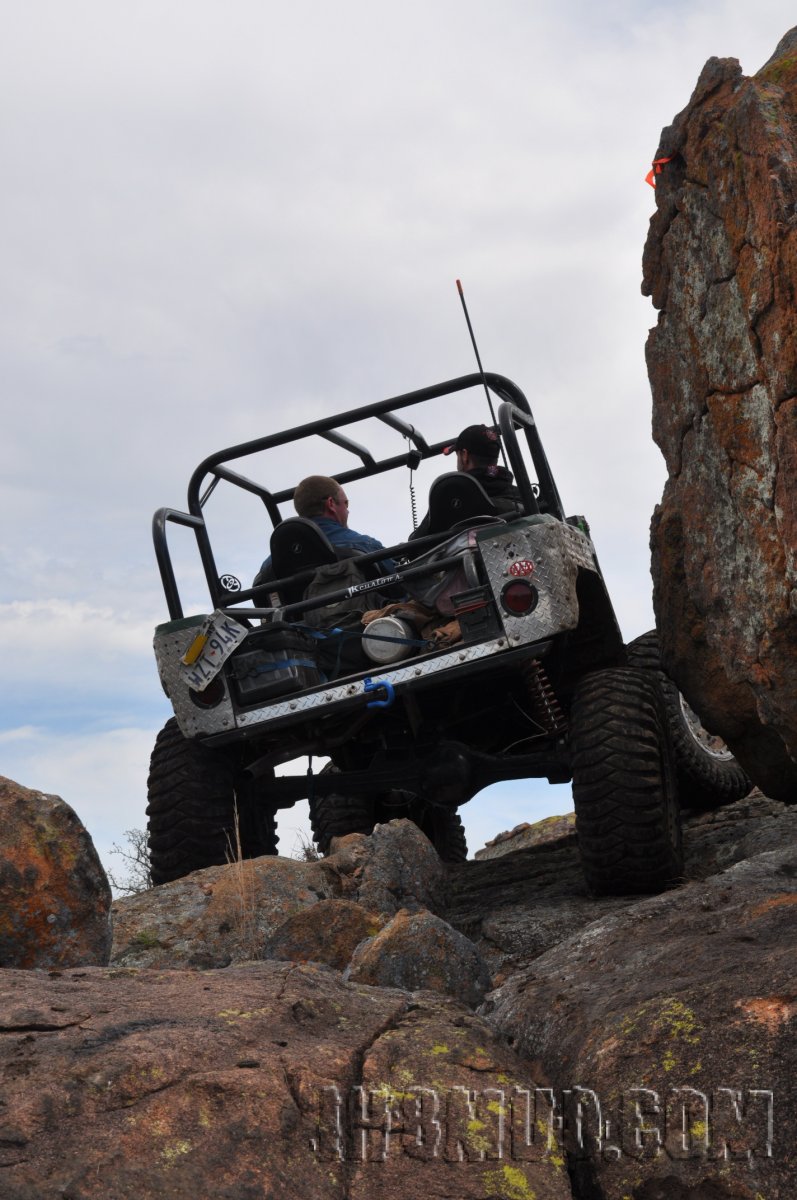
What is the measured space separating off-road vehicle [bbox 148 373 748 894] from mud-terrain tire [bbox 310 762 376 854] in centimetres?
109

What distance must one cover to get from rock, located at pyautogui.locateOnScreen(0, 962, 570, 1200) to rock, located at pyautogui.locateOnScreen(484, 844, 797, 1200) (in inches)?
5.4

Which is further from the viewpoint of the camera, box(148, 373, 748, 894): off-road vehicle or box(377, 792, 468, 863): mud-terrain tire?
box(377, 792, 468, 863): mud-terrain tire

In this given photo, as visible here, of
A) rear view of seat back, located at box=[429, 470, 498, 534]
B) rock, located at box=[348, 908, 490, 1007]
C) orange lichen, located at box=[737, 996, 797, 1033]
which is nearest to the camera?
orange lichen, located at box=[737, 996, 797, 1033]

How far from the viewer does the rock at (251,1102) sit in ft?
8.16

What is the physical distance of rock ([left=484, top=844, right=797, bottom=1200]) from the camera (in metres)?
2.69

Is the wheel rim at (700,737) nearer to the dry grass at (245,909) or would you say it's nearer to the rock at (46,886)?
the dry grass at (245,909)

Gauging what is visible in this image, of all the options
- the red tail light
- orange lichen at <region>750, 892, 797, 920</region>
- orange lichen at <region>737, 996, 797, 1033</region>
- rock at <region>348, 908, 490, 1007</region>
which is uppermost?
the red tail light

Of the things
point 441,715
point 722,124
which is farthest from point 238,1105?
point 441,715

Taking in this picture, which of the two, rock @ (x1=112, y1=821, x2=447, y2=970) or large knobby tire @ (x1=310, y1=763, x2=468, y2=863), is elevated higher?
large knobby tire @ (x1=310, y1=763, x2=468, y2=863)

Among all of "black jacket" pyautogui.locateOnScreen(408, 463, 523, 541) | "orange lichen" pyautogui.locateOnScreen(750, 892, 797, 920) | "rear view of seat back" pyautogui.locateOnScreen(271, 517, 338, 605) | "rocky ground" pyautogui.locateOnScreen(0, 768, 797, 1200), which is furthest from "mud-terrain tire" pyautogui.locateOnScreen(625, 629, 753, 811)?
"rocky ground" pyautogui.locateOnScreen(0, 768, 797, 1200)

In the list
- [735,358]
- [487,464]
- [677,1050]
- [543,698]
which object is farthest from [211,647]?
[677,1050]

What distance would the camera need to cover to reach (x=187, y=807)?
259 inches

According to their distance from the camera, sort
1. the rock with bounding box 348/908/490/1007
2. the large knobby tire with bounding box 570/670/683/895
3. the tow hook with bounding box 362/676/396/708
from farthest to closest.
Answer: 1. the tow hook with bounding box 362/676/396/708
2. the large knobby tire with bounding box 570/670/683/895
3. the rock with bounding box 348/908/490/1007

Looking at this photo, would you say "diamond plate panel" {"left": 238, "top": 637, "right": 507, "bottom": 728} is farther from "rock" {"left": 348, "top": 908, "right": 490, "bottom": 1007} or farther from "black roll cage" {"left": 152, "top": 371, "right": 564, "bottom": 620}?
"rock" {"left": 348, "top": 908, "right": 490, "bottom": 1007}
